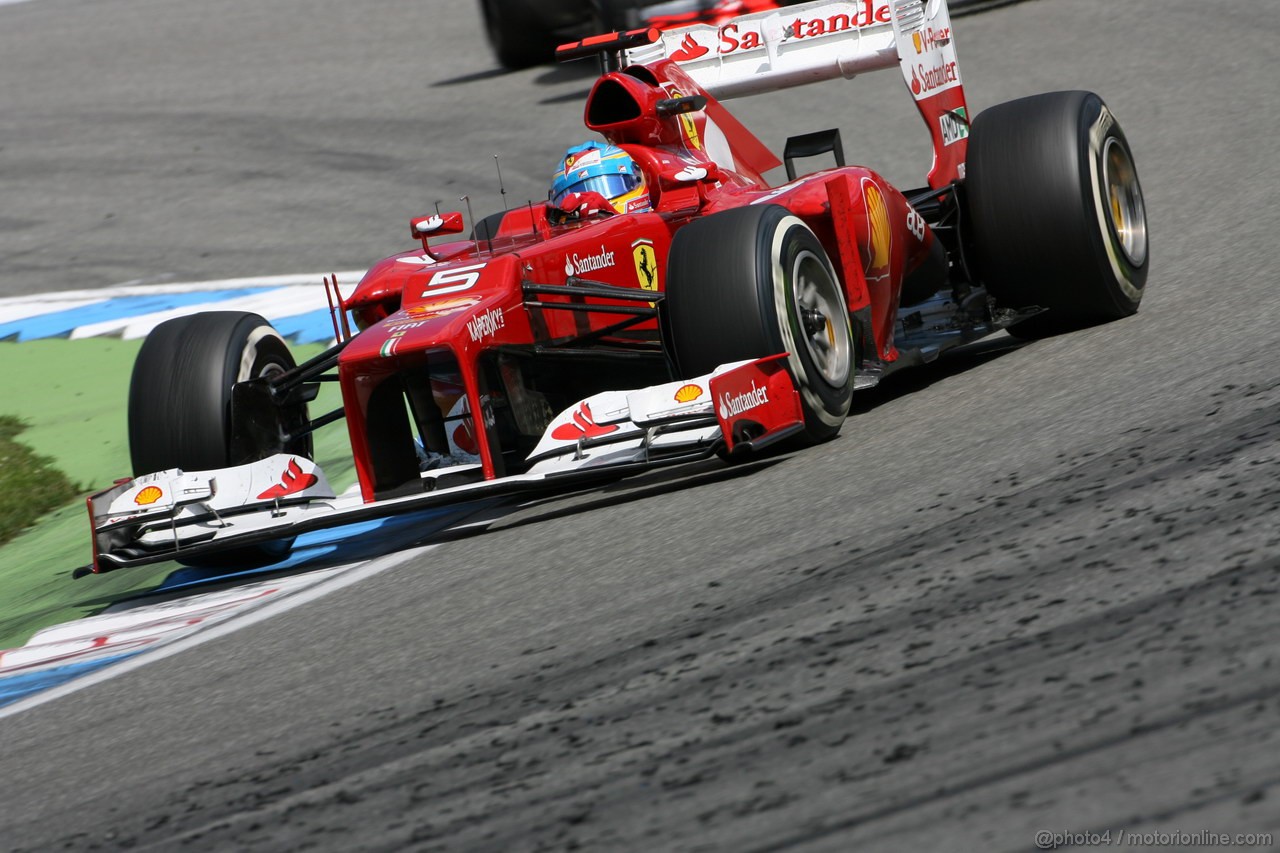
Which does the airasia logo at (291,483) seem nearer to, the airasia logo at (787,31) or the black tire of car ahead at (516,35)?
the airasia logo at (787,31)

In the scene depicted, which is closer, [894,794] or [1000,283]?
[894,794]

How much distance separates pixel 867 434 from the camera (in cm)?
585

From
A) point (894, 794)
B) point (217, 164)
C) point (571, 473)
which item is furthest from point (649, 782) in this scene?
point (217, 164)

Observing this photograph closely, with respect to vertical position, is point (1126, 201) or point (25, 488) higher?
point (1126, 201)

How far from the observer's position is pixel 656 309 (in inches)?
230

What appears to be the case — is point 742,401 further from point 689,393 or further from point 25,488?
point 25,488

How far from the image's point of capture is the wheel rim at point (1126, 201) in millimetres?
7081

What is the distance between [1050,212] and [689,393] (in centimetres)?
202

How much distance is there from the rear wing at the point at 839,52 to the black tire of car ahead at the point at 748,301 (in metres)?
1.89

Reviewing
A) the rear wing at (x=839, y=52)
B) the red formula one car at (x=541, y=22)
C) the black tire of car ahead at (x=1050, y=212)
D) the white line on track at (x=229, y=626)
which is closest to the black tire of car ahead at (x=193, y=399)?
the white line on track at (x=229, y=626)

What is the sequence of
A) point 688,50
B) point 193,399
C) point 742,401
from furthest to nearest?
point 688,50 → point 193,399 → point 742,401

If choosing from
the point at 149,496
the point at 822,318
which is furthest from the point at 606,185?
the point at 149,496

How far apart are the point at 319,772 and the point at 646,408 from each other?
7.31ft

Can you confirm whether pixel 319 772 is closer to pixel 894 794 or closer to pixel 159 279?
pixel 894 794
